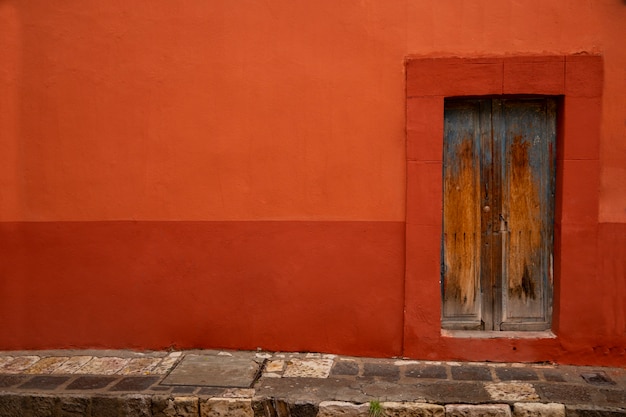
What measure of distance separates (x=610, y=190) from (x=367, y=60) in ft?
7.36

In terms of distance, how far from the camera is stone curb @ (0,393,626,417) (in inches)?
153

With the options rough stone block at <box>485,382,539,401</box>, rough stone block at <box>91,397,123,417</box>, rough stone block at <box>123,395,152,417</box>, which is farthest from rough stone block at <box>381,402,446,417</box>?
rough stone block at <box>91,397,123,417</box>

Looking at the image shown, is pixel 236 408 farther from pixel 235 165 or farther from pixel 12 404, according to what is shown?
pixel 235 165

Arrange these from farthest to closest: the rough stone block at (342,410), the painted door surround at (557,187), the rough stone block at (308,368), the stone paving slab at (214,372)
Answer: the painted door surround at (557,187) < the rough stone block at (308,368) < the stone paving slab at (214,372) < the rough stone block at (342,410)

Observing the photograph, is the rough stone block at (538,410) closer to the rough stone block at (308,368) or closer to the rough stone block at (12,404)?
the rough stone block at (308,368)

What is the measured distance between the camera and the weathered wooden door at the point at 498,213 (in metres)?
4.80

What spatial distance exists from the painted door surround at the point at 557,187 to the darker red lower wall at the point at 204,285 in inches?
8.5

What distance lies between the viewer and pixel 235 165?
4.87 meters

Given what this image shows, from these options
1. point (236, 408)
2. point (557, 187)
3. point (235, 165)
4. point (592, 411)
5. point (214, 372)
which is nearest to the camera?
point (592, 411)

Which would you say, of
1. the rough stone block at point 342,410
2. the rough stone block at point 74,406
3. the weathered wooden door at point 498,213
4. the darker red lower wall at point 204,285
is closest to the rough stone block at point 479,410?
the rough stone block at point 342,410

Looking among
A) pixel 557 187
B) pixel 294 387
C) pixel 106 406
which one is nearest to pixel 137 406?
pixel 106 406

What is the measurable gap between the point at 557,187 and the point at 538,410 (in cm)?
185

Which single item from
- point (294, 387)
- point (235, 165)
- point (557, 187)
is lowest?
point (294, 387)

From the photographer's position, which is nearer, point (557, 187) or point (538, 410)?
point (538, 410)
